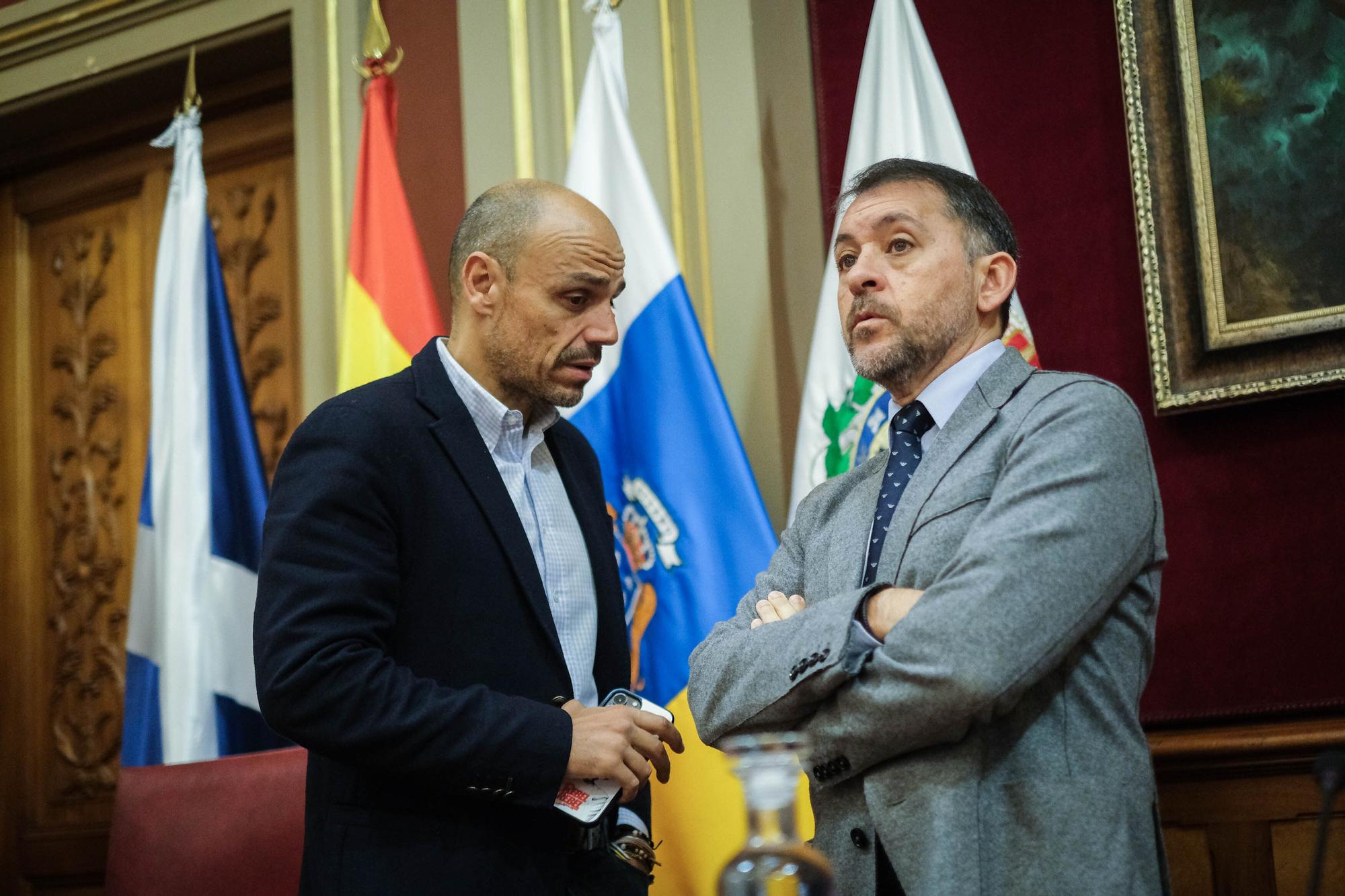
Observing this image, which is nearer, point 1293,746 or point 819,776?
point 819,776

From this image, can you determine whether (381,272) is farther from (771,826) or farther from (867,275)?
(771,826)

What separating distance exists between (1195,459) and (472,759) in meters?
1.61

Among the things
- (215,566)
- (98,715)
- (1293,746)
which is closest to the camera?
(1293,746)

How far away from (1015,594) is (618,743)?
0.62 meters

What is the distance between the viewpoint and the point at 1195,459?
255 cm

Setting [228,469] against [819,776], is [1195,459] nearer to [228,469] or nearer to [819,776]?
[819,776]

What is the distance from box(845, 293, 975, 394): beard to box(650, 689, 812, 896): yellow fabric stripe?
3.28 feet

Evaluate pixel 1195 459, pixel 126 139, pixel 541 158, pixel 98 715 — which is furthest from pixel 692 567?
pixel 126 139

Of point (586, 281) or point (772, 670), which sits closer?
point (772, 670)

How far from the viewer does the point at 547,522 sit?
199cm

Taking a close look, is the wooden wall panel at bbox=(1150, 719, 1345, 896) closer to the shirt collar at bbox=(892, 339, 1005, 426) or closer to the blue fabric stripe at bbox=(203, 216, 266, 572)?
the shirt collar at bbox=(892, 339, 1005, 426)

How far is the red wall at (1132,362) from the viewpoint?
2.45m

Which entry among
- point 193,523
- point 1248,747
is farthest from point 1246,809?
point 193,523

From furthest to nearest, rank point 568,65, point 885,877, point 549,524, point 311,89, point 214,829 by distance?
point 311,89, point 568,65, point 214,829, point 549,524, point 885,877
